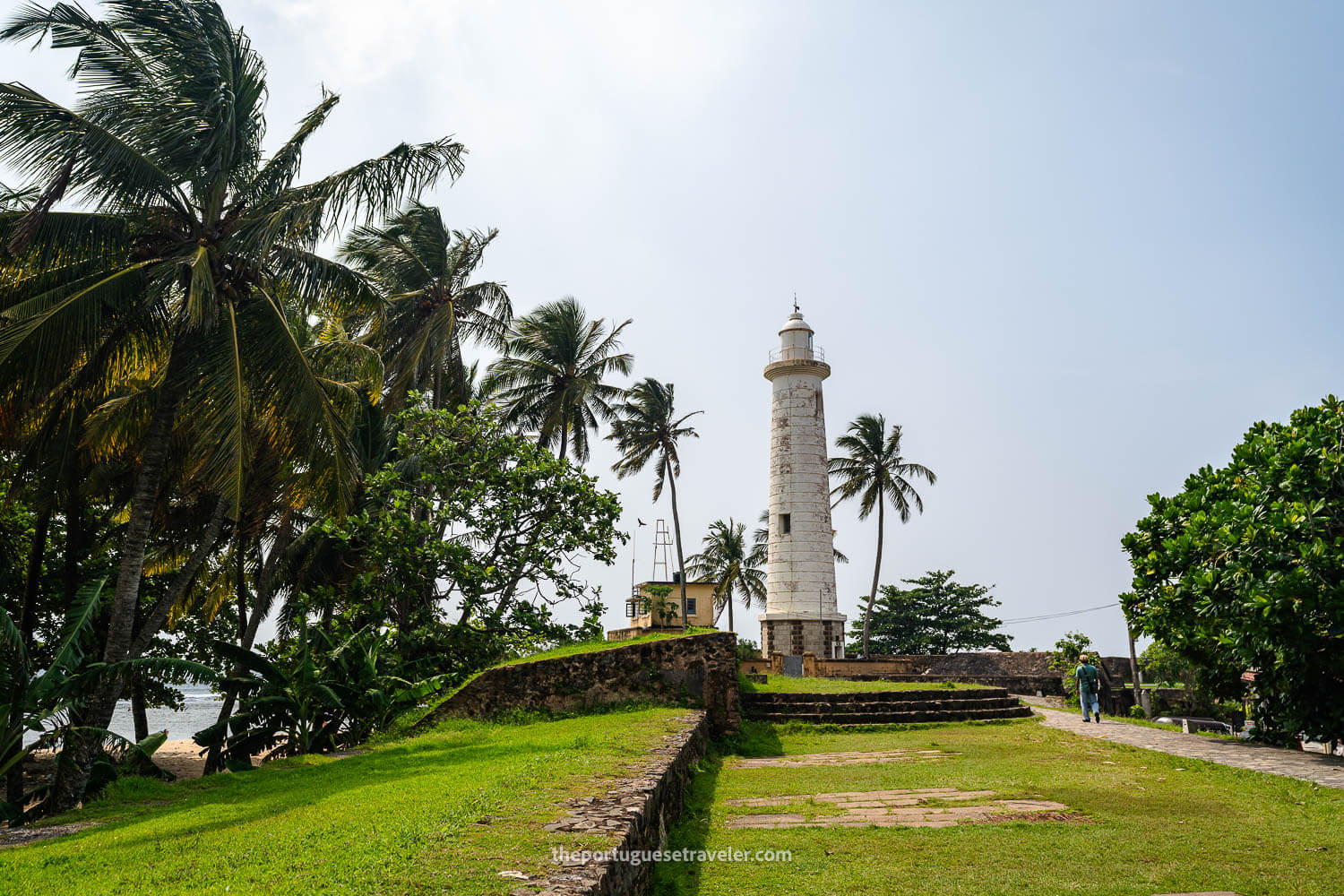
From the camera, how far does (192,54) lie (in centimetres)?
1107

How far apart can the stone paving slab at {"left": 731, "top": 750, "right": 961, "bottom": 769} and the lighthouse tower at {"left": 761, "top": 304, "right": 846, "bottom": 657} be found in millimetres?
16715

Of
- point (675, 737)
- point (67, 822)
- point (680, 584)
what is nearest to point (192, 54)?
point (67, 822)

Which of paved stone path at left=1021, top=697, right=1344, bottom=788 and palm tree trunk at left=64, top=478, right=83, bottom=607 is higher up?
palm tree trunk at left=64, top=478, right=83, bottom=607

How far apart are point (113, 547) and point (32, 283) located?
29.9 ft

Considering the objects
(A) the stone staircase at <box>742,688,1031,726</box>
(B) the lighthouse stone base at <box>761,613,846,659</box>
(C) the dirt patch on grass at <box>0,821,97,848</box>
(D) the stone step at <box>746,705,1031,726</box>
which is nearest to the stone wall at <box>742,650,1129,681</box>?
(B) the lighthouse stone base at <box>761,613,846,659</box>

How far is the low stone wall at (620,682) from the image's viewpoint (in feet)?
37.7

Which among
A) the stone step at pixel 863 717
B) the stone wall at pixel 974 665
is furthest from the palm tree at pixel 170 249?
the stone wall at pixel 974 665

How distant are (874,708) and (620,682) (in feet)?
18.5

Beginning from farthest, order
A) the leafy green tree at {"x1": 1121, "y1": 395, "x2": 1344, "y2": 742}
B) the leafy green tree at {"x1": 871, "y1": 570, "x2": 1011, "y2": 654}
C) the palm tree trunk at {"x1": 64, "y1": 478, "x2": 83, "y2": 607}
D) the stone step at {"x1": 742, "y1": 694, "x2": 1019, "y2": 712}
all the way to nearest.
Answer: the leafy green tree at {"x1": 871, "y1": 570, "x2": 1011, "y2": 654}, the stone step at {"x1": 742, "y1": 694, "x2": 1019, "y2": 712}, the palm tree trunk at {"x1": 64, "y1": 478, "x2": 83, "y2": 607}, the leafy green tree at {"x1": 1121, "y1": 395, "x2": 1344, "y2": 742}

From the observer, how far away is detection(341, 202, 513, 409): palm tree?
68.2 ft

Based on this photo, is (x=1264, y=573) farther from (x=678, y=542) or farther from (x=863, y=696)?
(x=678, y=542)

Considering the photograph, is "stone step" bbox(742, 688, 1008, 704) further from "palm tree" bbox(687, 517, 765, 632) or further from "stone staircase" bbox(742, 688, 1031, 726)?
"palm tree" bbox(687, 517, 765, 632)

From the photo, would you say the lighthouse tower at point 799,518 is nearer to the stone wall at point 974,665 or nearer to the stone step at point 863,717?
the stone wall at point 974,665

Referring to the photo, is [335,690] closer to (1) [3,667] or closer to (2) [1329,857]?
(1) [3,667]
